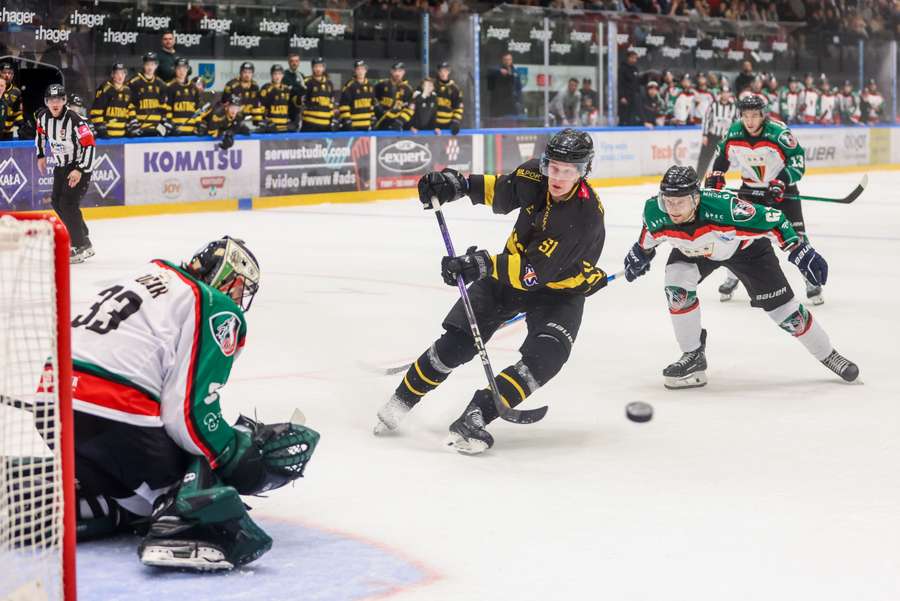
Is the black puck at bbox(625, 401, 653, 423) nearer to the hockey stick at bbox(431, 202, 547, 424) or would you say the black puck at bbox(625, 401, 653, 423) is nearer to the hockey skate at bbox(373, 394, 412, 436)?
the hockey stick at bbox(431, 202, 547, 424)

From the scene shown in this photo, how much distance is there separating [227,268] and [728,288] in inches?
195

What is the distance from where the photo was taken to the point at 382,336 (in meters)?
6.23

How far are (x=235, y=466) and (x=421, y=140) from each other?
12.0 m

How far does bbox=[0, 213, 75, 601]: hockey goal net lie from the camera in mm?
2268

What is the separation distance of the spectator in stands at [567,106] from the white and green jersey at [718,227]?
11.5 m

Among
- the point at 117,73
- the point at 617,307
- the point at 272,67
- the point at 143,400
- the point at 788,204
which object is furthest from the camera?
the point at 272,67

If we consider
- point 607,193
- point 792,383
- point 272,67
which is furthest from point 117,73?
point 792,383

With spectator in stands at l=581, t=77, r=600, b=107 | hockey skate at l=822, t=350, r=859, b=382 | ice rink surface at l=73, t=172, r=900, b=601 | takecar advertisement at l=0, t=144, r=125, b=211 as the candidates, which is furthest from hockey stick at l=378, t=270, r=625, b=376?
spectator in stands at l=581, t=77, r=600, b=107

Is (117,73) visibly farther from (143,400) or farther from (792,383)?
(143,400)

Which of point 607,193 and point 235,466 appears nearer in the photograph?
point 235,466

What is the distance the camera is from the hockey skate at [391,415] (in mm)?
4309

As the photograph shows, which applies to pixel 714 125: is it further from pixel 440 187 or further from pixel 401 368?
pixel 440 187

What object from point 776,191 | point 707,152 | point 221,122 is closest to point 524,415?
point 776,191

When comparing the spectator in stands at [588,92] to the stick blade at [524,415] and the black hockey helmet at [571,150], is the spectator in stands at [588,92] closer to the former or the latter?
the black hockey helmet at [571,150]
